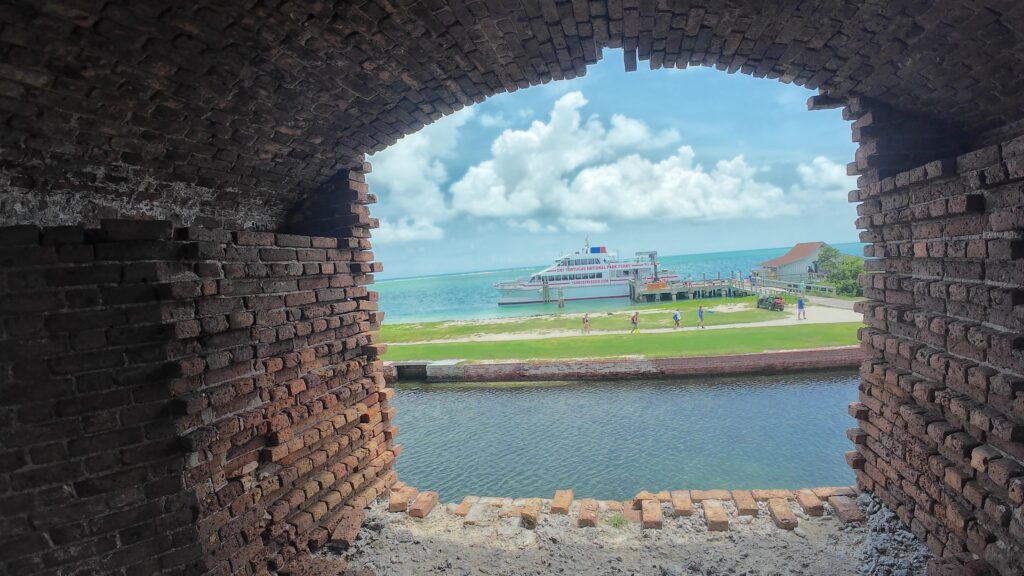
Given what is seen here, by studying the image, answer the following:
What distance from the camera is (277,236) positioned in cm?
443

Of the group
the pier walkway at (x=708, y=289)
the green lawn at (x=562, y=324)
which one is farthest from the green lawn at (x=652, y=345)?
the pier walkway at (x=708, y=289)

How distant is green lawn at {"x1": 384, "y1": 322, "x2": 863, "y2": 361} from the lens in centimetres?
1611

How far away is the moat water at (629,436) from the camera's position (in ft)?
26.5

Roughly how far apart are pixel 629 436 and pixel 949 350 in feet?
22.6

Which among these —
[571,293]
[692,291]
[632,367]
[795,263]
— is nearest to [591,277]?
[571,293]

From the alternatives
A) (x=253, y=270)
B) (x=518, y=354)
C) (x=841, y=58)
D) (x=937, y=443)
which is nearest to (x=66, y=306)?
(x=253, y=270)

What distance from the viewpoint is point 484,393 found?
1445cm

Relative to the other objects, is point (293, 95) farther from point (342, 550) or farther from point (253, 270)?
point (342, 550)

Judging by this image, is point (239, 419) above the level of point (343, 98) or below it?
below

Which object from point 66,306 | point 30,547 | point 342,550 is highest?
point 66,306

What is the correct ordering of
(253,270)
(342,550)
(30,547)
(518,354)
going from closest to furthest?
1. (30,547)
2. (253,270)
3. (342,550)
4. (518,354)

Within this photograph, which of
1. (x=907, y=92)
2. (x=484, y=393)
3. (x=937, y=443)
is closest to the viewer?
(x=937, y=443)

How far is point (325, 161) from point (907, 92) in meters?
5.10

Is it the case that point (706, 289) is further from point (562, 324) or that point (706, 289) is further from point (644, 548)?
point (644, 548)
